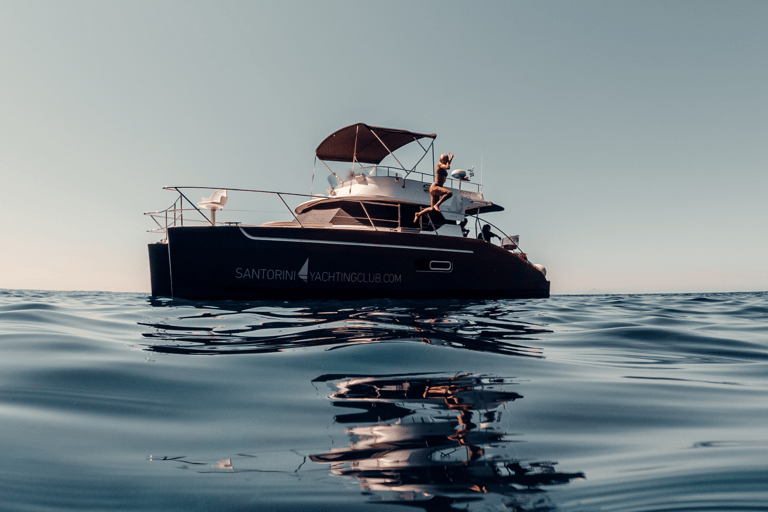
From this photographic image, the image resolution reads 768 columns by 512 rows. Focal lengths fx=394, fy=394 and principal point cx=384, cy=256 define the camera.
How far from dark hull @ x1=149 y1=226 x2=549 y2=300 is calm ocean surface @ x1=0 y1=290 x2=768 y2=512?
4.63 m

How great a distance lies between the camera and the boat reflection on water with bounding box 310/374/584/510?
0.91 m

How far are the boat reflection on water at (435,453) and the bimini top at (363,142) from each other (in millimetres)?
8276

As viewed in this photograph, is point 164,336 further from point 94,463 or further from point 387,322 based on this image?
point 94,463

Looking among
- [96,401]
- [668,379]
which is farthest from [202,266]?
[668,379]

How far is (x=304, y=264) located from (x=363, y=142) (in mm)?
4344

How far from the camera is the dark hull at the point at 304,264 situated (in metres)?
7.54

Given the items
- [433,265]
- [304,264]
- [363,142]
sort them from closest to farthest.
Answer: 1. [304,264]
2. [433,265]
3. [363,142]

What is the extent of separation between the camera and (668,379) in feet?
7.51

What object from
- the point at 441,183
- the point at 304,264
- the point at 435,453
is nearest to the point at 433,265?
the point at 441,183

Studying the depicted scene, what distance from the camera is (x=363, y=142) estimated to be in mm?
10602

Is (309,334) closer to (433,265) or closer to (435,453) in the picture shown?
(435,453)

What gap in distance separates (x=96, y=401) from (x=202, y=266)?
637 cm

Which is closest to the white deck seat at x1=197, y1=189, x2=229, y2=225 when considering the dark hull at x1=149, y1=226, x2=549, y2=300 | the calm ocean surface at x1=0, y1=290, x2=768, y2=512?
the dark hull at x1=149, y1=226, x2=549, y2=300

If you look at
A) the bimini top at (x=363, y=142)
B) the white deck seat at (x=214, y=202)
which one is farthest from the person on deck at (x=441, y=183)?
the white deck seat at (x=214, y=202)
